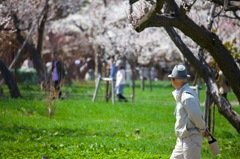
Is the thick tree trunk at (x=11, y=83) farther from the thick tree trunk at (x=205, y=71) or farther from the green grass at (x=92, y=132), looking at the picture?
the thick tree trunk at (x=205, y=71)

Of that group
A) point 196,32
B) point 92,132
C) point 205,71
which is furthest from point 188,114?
point 92,132

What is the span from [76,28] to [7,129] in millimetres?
40171

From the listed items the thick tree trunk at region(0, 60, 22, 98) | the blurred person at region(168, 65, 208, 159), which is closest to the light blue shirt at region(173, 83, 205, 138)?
the blurred person at region(168, 65, 208, 159)

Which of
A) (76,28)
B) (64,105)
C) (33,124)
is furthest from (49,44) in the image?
(33,124)

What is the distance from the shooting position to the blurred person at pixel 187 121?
8609mm

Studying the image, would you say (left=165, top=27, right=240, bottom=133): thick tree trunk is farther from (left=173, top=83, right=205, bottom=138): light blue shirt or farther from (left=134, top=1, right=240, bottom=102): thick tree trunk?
(left=173, top=83, right=205, bottom=138): light blue shirt

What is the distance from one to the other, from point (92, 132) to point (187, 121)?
6.20 meters

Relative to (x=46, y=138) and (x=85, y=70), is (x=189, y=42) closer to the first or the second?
(x=46, y=138)

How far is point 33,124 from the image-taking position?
15.5 m

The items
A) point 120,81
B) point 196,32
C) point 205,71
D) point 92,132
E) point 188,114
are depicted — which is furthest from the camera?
point 120,81

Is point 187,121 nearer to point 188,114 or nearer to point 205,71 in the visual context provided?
point 188,114

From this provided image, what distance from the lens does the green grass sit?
11.5m

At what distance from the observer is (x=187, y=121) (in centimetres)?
873

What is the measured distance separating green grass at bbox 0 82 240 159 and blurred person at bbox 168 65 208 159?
2.15m
